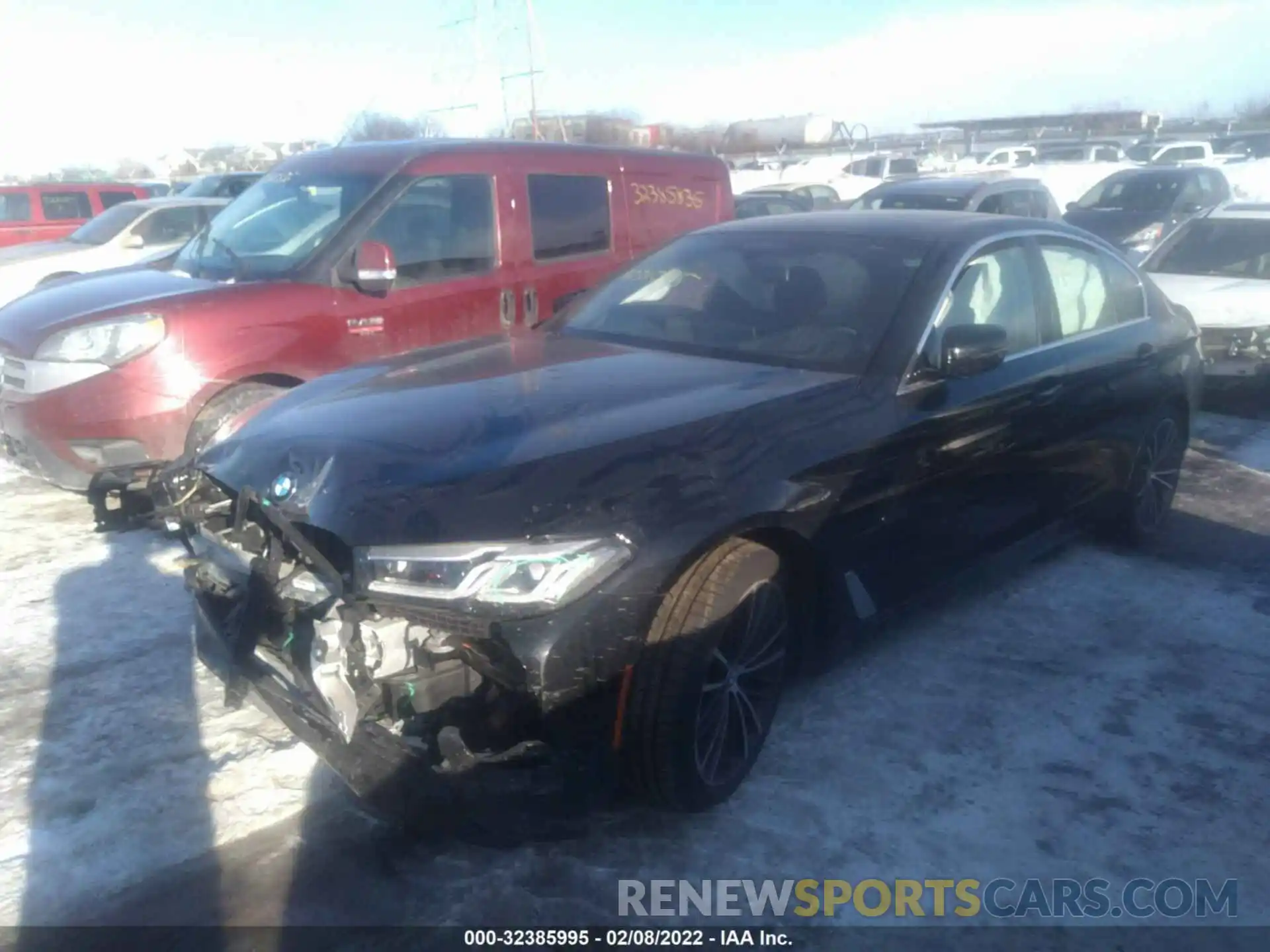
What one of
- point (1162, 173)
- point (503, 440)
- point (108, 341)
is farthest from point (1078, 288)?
point (1162, 173)

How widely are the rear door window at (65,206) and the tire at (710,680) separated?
16879 mm

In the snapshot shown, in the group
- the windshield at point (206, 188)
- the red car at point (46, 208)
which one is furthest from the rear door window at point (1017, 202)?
the windshield at point (206, 188)

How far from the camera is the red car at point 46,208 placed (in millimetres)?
15867

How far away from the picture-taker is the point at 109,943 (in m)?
2.64

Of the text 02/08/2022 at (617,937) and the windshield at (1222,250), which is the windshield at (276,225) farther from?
the windshield at (1222,250)

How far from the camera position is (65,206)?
16.8 metres

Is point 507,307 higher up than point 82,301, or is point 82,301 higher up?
point 82,301

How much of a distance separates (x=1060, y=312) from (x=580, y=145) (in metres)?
3.34

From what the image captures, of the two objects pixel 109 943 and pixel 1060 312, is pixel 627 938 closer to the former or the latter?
pixel 109 943

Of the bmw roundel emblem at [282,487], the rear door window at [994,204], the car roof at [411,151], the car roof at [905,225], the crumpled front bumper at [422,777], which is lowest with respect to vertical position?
the crumpled front bumper at [422,777]

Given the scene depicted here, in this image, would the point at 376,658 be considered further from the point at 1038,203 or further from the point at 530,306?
the point at 1038,203

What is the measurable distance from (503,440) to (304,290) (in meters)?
2.75

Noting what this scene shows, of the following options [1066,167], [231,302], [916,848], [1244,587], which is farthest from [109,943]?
[1066,167]

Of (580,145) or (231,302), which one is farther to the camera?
(580,145)
